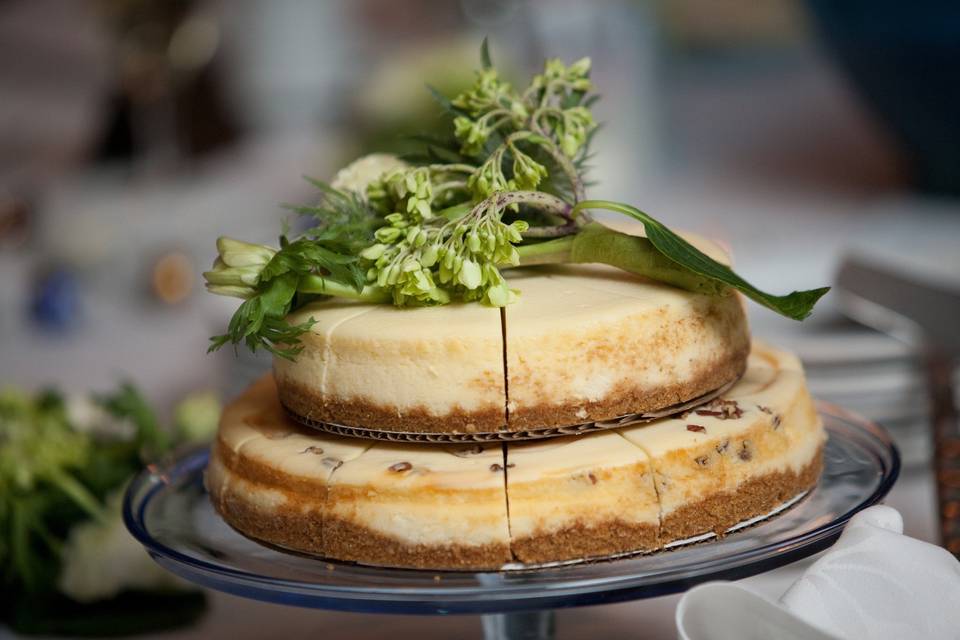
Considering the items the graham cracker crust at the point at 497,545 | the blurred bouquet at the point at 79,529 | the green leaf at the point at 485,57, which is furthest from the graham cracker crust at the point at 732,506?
the blurred bouquet at the point at 79,529

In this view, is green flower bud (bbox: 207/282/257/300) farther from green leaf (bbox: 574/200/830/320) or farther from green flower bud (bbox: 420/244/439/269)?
green leaf (bbox: 574/200/830/320)

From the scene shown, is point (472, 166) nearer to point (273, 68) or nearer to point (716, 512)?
point (716, 512)

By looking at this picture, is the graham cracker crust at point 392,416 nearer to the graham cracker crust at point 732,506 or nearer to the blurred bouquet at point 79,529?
the graham cracker crust at point 732,506

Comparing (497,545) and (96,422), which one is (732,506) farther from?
(96,422)

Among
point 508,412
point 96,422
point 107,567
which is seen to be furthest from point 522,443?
point 96,422

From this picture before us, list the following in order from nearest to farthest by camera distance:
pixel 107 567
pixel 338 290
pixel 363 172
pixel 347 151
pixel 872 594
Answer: pixel 872 594 < pixel 338 290 < pixel 363 172 < pixel 107 567 < pixel 347 151

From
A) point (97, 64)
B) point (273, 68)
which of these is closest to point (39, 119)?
point (97, 64)

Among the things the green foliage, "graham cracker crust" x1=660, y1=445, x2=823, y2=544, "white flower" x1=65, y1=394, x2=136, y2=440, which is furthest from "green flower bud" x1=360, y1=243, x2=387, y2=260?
"white flower" x1=65, y1=394, x2=136, y2=440
